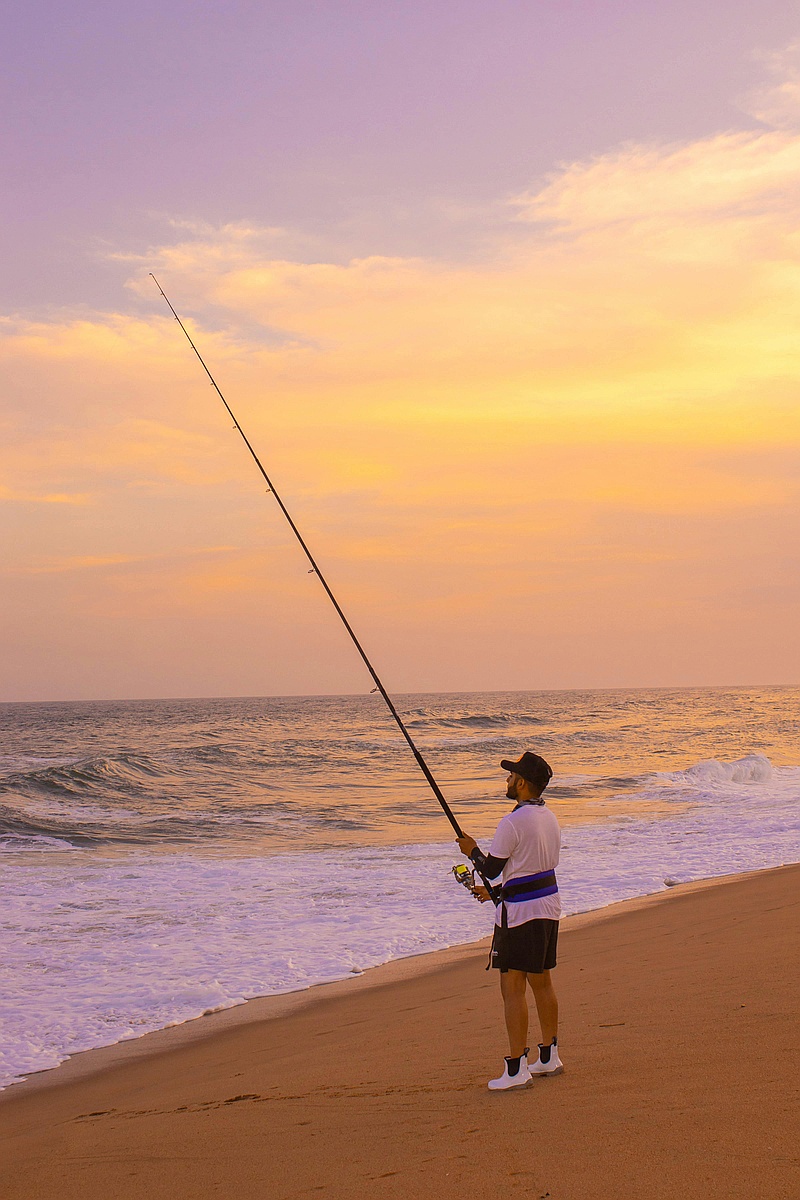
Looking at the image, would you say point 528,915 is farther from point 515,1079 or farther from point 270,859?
point 270,859

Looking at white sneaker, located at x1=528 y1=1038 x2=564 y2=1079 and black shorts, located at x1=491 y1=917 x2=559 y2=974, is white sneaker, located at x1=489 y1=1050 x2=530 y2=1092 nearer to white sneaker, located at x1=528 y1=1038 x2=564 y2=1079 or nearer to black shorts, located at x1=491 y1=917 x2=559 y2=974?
white sneaker, located at x1=528 y1=1038 x2=564 y2=1079

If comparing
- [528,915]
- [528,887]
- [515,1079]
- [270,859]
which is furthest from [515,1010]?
[270,859]

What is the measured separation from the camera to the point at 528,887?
361cm

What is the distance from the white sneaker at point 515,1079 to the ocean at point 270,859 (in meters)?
2.92

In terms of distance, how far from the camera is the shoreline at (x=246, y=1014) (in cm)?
495

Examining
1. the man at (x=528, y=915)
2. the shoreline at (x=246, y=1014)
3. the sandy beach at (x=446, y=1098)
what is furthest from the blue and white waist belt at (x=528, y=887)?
the shoreline at (x=246, y=1014)

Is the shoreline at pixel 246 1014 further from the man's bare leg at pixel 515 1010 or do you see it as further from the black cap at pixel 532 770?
the black cap at pixel 532 770

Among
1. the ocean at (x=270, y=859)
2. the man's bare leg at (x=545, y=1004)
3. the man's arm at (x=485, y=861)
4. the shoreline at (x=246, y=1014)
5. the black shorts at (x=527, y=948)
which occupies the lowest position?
the ocean at (x=270, y=859)

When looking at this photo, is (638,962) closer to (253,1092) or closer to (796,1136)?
(253,1092)

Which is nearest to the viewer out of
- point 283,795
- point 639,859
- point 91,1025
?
point 91,1025

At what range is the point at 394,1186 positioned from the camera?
109 inches

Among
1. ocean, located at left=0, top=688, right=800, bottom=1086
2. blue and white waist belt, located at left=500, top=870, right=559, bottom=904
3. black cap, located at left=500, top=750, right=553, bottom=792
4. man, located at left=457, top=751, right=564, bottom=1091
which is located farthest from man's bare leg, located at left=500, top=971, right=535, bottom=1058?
ocean, located at left=0, top=688, right=800, bottom=1086

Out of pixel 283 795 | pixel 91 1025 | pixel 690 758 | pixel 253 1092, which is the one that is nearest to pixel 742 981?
pixel 253 1092

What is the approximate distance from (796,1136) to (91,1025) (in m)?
4.49
